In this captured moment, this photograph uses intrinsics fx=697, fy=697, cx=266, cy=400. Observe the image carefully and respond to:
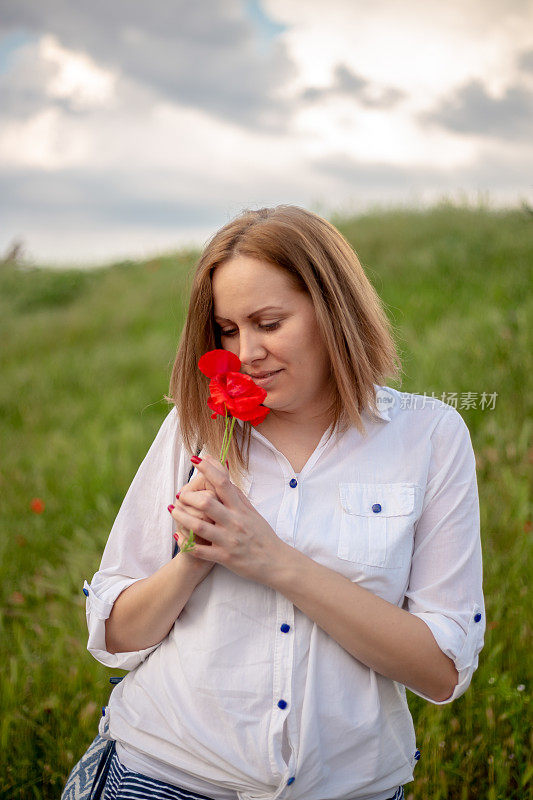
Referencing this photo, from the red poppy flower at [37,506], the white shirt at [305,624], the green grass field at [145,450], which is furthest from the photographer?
the red poppy flower at [37,506]

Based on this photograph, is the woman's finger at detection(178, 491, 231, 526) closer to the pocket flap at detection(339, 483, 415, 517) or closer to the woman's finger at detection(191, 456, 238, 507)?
the woman's finger at detection(191, 456, 238, 507)

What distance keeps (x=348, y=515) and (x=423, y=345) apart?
4159 millimetres

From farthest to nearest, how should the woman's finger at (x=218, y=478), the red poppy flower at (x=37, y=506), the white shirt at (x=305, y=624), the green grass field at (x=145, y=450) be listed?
the red poppy flower at (x=37, y=506)
the green grass field at (x=145, y=450)
the white shirt at (x=305, y=624)
the woman's finger at (x=218, y=478)

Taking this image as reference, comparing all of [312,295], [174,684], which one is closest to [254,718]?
[174,684]

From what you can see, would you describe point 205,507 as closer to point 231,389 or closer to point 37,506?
point 231,389

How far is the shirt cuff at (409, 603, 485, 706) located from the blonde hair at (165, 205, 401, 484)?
0.51 meters

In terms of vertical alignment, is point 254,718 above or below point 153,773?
above

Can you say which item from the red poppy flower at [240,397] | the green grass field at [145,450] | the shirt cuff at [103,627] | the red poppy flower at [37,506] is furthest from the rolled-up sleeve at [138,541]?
the red poppy flower at [37,506]

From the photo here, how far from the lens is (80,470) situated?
520cm

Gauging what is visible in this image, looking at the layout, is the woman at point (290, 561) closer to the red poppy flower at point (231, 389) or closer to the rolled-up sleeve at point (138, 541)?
the rolled-up sleeve at point (138, 541)

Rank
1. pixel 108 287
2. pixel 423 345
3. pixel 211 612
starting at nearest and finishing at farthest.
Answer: pixel 211 612 → pixel 423 345 → pixel 108 287

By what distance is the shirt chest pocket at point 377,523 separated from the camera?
5.69 feet

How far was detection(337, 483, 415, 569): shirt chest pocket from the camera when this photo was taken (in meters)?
1.74

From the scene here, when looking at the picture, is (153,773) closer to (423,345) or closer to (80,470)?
(80,470)
